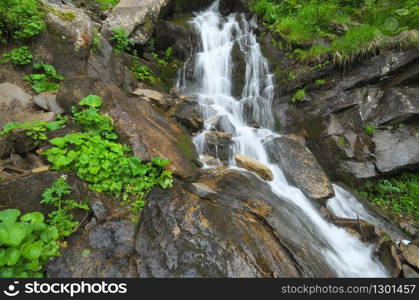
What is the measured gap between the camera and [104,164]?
3.20 meters

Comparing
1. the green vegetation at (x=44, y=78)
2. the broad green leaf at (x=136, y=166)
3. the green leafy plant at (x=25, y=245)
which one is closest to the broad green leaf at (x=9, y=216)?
the green leafy plant at (x=25, y=245)

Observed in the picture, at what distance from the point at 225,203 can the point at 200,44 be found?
27.5 feet

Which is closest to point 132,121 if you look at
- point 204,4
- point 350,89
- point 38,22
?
point 38,22

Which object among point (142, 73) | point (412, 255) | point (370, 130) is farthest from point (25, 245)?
point (370, 130)

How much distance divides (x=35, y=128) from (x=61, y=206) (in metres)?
1.39

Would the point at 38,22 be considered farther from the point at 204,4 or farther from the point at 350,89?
the point at 204,4

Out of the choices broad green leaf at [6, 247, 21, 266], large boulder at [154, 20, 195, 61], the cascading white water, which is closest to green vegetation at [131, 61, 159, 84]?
the cascading white water

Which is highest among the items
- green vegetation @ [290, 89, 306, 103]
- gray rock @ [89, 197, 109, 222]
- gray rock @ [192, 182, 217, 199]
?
green vegetation @ [290, 89, 306, 103]

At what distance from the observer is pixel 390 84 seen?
23.1 feet

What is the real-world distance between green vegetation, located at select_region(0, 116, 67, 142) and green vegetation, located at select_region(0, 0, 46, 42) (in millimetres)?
2512

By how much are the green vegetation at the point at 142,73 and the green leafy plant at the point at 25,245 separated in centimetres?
581

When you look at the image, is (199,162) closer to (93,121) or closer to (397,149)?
(93,121)

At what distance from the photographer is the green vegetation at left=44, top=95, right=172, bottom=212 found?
3.10 meters

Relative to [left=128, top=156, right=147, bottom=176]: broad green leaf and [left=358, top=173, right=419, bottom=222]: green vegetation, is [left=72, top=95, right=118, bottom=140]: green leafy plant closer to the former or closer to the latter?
[left=128, top=156, right=147, bottom=176]: broad green leaf
